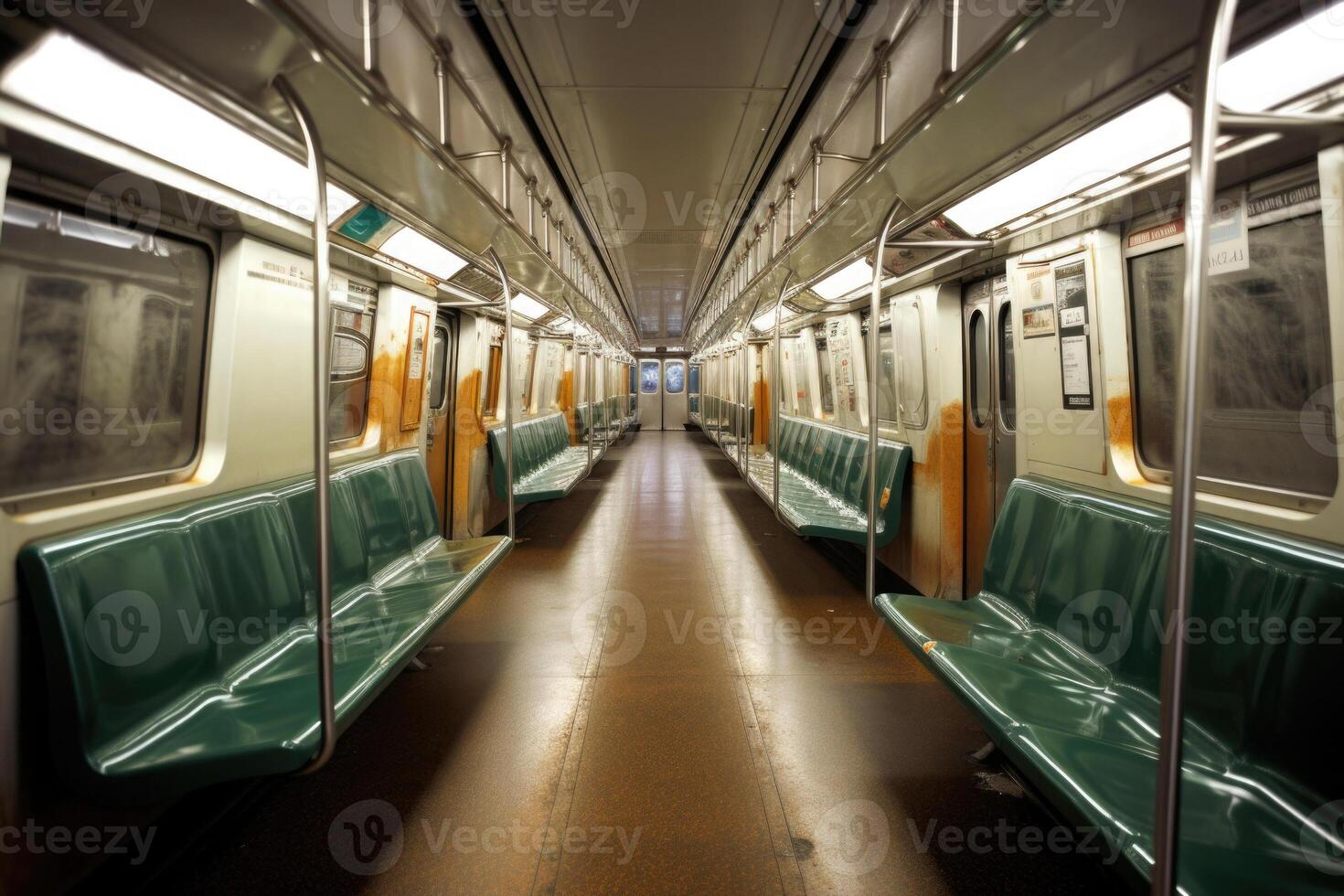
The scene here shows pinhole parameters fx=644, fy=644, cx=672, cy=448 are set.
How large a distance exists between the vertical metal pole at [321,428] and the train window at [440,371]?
4.04 m

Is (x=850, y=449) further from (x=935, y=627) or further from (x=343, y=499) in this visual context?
(x=343, y=499)

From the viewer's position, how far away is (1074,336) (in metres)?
2.88

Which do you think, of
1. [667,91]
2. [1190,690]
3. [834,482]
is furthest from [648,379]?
[1190,690]

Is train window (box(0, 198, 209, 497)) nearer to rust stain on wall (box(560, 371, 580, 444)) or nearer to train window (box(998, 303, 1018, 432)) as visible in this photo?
train window (box(998, 303, 1018, 432))

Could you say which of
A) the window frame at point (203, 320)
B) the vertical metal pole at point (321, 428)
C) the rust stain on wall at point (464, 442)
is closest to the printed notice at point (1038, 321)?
the vertical metal pole at point (321, 428)

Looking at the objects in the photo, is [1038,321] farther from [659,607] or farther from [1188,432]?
[659,607]

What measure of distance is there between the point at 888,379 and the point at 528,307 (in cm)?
336

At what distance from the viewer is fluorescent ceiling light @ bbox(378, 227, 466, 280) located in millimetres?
3447

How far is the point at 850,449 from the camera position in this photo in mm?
5469

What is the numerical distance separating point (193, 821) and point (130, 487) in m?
1.13

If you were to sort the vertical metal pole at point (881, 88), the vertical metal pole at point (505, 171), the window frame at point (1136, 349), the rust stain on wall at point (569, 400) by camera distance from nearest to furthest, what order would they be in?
the window frame at point (1136, 349) → the vertical metal pole at point (881, 88) → the vertical metal pole at point (505, 171) → the rust stain on wall at point (569, 400)

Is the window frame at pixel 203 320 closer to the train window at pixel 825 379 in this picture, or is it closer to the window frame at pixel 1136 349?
the window frame at pixel 1136 349

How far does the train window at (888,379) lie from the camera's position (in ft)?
16.3

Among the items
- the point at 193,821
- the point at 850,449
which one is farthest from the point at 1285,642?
the point at 850,449
